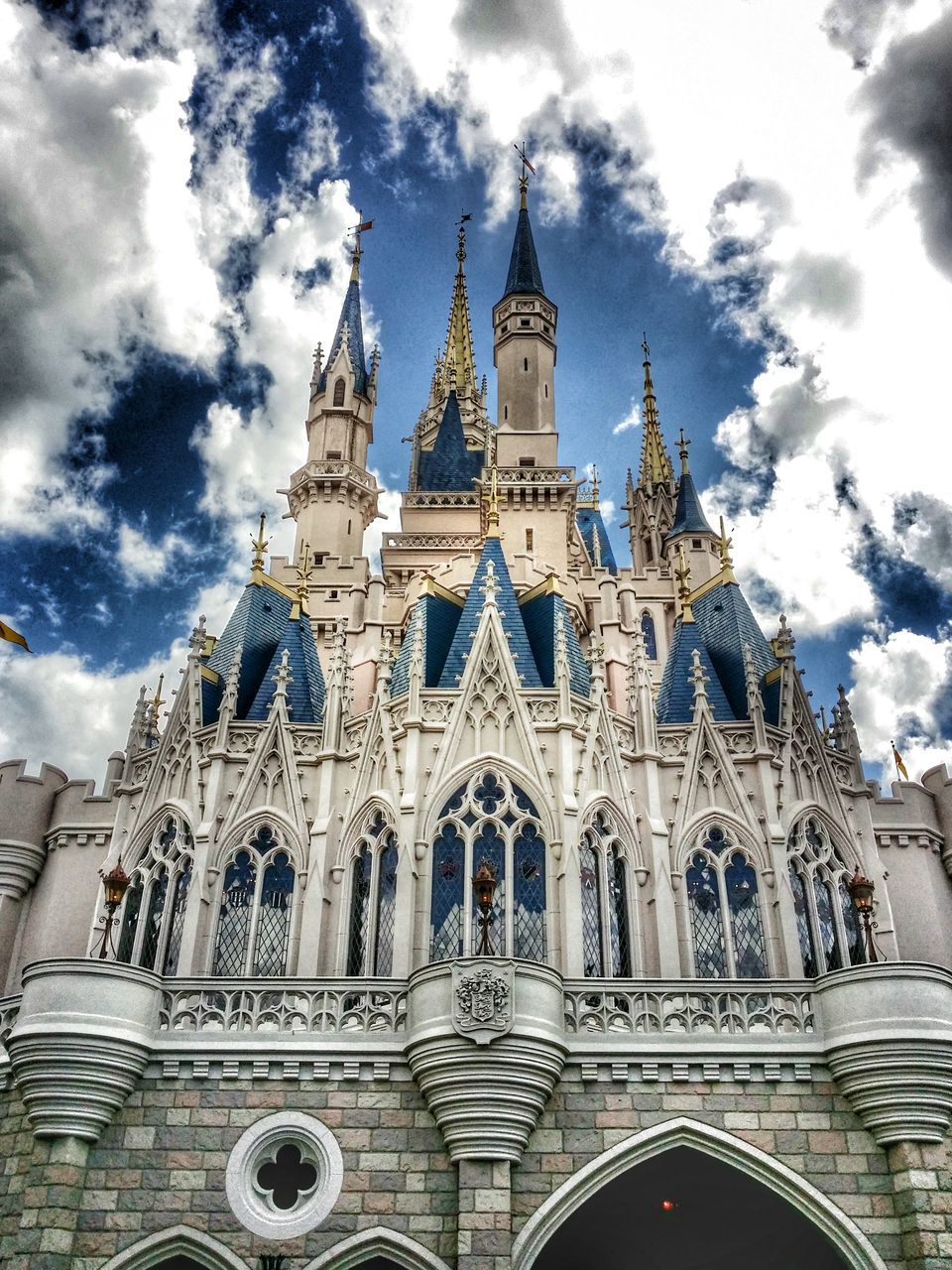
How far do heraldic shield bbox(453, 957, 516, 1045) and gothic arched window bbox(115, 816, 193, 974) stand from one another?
8.93 metres

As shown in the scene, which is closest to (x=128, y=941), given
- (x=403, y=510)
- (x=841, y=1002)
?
(x=841, y=1002)

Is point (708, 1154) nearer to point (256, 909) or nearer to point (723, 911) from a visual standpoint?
point (723, 911)

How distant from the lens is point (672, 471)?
55.2 m

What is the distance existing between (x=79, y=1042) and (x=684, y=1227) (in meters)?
11.1

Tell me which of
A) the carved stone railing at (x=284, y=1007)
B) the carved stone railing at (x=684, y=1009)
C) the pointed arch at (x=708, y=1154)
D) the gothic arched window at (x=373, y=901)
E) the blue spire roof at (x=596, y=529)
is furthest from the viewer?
the blue spire roof at (x=596, y=529)

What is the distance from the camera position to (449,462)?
149 feet

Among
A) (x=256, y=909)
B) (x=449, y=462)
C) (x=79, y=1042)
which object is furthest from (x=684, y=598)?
(x=79, y=1042)

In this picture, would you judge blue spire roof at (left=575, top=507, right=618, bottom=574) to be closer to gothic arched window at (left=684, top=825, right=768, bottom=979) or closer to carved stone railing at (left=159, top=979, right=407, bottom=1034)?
gothic arched window at (left=684, top=825, right=768, bottom=979)

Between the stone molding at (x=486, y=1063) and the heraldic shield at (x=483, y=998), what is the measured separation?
0.03 meters

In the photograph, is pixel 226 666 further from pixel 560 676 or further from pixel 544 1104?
pixel 544 1104

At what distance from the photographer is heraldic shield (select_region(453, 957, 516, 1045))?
16594mm

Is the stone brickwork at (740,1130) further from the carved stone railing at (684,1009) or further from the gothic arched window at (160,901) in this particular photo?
the gothic arched window at (160,901)

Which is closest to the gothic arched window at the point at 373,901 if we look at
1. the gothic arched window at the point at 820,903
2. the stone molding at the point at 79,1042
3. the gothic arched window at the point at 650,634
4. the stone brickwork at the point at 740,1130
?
the stone molding at the point at 79,1042

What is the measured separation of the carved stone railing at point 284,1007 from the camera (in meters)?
17.5
